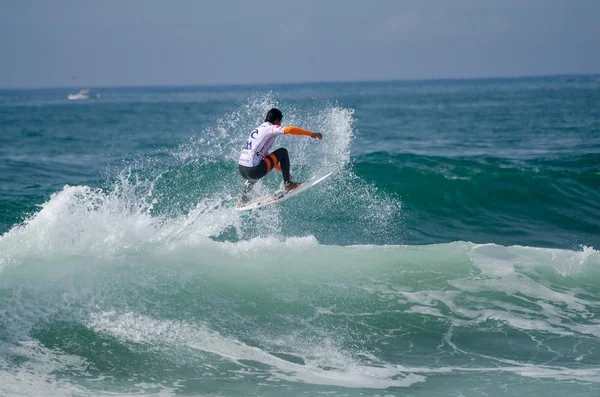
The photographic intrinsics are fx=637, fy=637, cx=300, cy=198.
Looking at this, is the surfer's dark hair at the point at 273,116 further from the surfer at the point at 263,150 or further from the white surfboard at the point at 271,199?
the white surfboard at the point at 271,199

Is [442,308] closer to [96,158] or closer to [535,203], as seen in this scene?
[535,203]

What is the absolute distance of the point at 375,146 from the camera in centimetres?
2644

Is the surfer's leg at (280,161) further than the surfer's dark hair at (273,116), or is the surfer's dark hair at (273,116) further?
the surfer's leg at (280,161)

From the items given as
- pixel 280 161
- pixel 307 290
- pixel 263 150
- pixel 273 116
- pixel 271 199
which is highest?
pixel 273 116

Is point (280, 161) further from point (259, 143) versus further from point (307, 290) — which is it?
point (307, 290)

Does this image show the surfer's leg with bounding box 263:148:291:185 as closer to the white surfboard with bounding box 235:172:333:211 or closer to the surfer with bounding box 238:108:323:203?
the surfer with bounding box 238:108:323:203

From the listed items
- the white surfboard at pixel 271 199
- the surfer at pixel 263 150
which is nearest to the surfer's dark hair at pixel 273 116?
the surfer at pixel 263 150

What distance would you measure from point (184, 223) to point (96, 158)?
1486 cm

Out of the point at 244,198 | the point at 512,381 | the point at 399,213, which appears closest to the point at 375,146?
the point at 399,213

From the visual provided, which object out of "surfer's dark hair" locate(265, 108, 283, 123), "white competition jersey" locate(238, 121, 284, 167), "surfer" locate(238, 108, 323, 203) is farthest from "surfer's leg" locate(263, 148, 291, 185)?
"surfer's dark hair" locate(265, 108, 283, 123)

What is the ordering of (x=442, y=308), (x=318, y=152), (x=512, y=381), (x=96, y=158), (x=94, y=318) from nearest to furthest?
1. (x=512, y=381)
2. (x=94, y=318)
3. (x=442, y=308)
4. (x=318, y=152)
5. (x=96, y=158)

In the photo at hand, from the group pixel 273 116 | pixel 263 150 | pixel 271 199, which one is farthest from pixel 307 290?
pixel 273 116

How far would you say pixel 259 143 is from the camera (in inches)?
388

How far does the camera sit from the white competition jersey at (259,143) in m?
9.77
